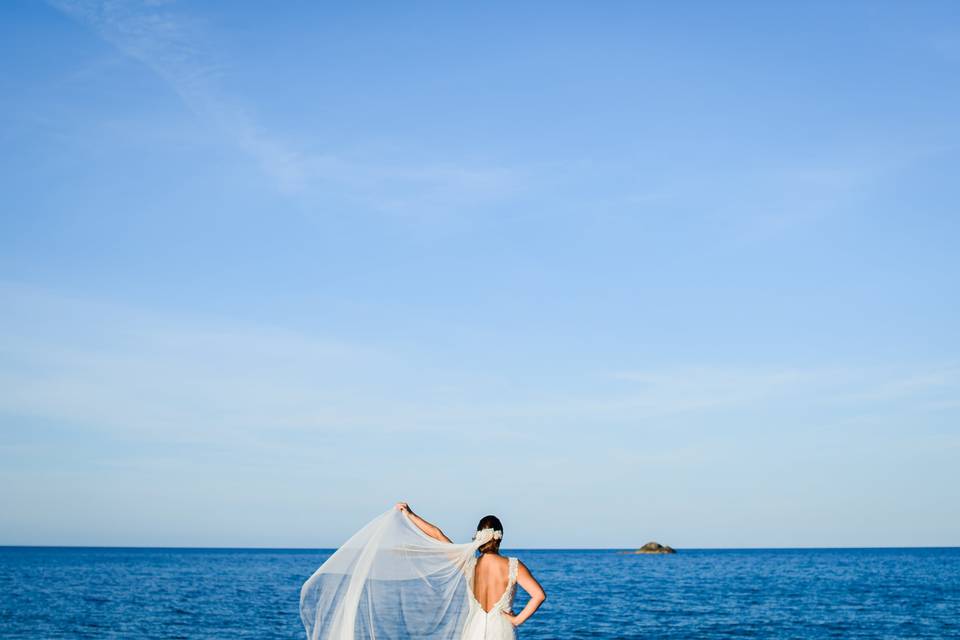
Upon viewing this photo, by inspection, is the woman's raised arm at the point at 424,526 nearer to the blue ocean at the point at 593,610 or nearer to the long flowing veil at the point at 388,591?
the long flowing veil at the point at 388,591

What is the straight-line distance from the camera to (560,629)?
3581 centimetres

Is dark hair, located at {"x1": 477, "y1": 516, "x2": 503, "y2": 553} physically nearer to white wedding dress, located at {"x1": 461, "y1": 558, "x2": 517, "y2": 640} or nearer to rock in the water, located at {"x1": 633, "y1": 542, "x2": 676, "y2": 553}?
white wedding dress, located at {"x1": 461, "y1": 558, "x2": 517, "y2": 640}

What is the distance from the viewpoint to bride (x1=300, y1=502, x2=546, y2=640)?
9.88 metres

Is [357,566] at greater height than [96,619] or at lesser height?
greater

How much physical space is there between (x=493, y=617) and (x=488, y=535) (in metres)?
0.95

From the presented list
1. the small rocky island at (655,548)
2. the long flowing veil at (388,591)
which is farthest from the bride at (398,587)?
the small rocky island at (655,548)

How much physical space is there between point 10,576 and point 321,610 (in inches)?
3196

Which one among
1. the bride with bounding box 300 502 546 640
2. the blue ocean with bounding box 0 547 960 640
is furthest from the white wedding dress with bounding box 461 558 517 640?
the blue ocean with bounding box 0 547 960 640

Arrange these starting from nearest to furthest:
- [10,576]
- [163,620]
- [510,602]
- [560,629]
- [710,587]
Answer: [510,602]
[560,629]
[163,620]
[710,587]
[10,576]

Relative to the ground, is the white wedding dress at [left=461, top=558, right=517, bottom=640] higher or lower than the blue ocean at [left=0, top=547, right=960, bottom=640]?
higher

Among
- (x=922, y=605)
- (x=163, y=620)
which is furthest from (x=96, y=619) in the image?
(x=922, y=605)

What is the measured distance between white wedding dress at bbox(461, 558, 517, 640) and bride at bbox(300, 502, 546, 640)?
0.6 inches

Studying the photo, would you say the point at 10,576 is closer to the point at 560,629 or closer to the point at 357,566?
the point at 560,629

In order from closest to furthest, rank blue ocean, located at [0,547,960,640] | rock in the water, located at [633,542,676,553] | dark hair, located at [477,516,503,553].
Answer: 1. dark hair, located at [477,516,503,553]
2. blue ocean, located at [0,547,960,640]
3. rock in the water, located at [633,542,676,553]
